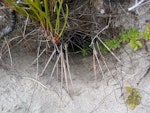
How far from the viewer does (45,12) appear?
61.1 inches

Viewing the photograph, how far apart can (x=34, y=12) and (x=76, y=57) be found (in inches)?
17.8

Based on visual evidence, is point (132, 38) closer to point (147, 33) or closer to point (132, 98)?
point (147, 33)

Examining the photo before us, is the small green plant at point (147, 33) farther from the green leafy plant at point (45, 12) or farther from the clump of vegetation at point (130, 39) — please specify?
the green leafy plant at point (45, 12)

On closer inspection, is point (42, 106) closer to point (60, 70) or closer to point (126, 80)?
point (60, 70)

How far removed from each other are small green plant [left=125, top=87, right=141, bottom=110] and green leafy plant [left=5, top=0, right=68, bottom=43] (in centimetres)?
47

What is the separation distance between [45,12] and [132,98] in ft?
2.06

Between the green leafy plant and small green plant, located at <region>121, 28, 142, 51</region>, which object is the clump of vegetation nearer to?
small green plant, located at <region>121, 28, 142, 51</region>

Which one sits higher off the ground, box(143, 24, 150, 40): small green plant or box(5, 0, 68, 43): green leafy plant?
box(5, 0, 68, 43): green leafy plant

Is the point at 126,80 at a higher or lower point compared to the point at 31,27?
lower

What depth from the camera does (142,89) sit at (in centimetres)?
159

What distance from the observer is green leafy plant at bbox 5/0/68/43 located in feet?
4.96

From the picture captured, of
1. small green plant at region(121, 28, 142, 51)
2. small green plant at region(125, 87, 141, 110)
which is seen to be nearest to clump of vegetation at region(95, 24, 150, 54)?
small green plant at region(121, 28, 142, 51)

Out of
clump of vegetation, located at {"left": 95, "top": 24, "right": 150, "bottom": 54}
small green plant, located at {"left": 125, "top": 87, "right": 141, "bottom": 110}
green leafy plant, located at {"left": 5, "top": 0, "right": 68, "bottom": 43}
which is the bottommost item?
small green plant, located at {"left": 125, "top": 87, "right": 141, "bottom": 110}

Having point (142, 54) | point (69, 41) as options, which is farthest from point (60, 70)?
point (142, 54)
